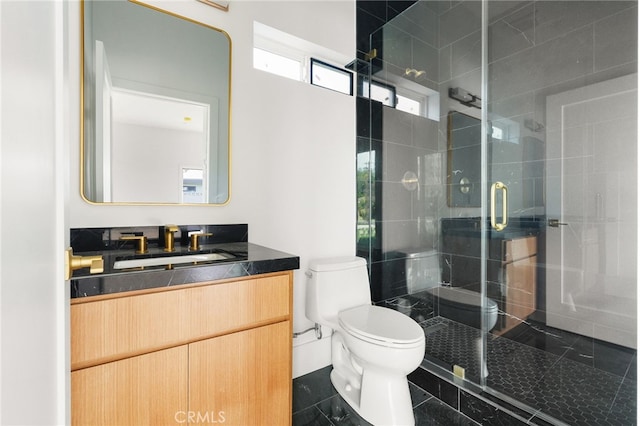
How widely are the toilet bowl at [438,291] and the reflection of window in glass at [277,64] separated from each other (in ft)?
4.95

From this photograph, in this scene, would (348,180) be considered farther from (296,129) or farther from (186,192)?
(186,192)

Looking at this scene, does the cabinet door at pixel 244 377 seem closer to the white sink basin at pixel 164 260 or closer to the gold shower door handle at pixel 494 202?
the white sink basin at pixel 164 260

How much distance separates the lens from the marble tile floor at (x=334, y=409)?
5.15 ft

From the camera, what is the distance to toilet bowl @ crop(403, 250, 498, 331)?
2.31 metres

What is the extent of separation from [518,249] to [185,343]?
2098 millimetres

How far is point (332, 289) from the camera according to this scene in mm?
1797

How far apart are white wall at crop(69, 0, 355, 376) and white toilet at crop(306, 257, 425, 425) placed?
0.20 meters

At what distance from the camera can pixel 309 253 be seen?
6.47ft

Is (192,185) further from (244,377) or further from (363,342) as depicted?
(363,342)

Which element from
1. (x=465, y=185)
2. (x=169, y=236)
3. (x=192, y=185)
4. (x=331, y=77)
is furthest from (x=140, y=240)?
(x=465, y=185)

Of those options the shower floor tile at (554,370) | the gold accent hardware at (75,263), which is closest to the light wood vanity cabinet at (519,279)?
the shower floor tile at (554,370)

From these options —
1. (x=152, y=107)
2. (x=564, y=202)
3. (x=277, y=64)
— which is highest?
(x=277, y=64)

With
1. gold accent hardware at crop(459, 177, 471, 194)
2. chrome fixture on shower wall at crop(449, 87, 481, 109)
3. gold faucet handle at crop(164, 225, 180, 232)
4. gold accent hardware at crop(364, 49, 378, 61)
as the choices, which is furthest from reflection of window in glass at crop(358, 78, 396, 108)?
gold faucet handle at crop(164, 225, 180, 232)

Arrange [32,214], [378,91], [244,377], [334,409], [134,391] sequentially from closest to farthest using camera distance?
1. [32,214]
2. [134,391]
3. [244,377]
4. [334,409]
5. [378,91]
